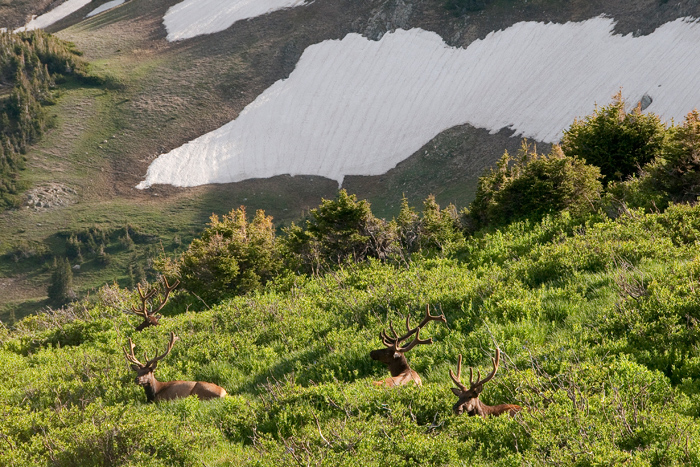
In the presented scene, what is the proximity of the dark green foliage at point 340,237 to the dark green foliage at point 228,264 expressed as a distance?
804mm

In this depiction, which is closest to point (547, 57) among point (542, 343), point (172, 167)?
point (172, 167)

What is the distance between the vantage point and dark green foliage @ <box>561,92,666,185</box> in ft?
51.2

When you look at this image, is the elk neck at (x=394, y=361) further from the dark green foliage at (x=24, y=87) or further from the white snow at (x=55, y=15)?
the white snow at (x=55, y=15)

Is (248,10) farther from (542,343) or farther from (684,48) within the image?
(542,343)

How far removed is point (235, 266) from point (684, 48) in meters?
42.0

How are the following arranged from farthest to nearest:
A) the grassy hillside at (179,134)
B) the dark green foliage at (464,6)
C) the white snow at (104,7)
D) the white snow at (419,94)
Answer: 1. the white snow at (104,7)
2. the dark green foliage at (464,6)
3. the grassy hillside at (179,134)
4. the white snow at (419,94)

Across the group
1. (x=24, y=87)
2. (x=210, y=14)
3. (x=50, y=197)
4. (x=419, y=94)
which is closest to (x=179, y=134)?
(x=50, y=197)

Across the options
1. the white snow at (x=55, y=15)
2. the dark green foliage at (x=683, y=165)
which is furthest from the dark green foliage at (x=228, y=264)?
the white snow at (x=55, y=15)

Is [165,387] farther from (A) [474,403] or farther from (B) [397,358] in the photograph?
(A) [474,403]

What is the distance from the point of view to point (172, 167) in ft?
180

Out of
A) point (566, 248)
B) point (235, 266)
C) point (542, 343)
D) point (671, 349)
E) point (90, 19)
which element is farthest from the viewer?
point (90, 19)

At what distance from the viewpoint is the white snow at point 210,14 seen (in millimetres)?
70125

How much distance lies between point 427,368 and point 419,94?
48.7m

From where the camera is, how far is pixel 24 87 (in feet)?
203
